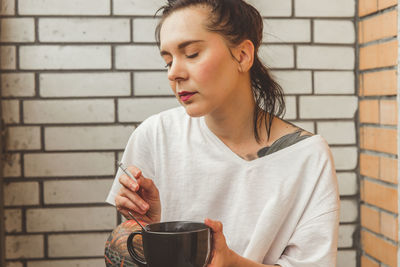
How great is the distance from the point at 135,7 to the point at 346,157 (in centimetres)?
110

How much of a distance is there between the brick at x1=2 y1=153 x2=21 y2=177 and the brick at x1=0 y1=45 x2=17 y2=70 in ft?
1.18

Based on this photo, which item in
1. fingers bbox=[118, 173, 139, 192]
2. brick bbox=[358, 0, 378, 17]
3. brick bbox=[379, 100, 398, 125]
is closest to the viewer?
fingers bbox=[118, 173, 139, 192]

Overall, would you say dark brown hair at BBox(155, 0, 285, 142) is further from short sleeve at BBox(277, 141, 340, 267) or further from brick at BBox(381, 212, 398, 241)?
brick at BBox(381, 212, 398, 241)

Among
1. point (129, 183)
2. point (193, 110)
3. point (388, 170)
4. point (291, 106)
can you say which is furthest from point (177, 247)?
point (291, 106)

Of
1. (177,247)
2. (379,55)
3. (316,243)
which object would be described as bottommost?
(316,243)

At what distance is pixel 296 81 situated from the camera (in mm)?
2010

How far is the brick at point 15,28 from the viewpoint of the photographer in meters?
1.90

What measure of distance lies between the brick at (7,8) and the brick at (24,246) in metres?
0.92

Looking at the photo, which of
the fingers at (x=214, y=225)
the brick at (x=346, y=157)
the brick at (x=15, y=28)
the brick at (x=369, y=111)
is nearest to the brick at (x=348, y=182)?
the brick at (x=346, y=157)

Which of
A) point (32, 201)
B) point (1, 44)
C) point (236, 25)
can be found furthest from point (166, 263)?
point (1, 44)

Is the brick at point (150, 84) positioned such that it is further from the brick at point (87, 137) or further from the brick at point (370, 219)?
the brick at point (370, 219)

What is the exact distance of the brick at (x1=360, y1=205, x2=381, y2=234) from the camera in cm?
188

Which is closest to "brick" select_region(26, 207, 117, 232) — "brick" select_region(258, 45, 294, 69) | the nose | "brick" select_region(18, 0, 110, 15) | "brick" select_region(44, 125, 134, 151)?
"brick" select_region(44, 125, 134, 151)

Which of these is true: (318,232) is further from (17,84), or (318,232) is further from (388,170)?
(17,84)
